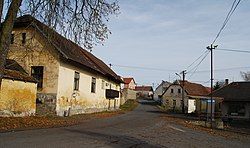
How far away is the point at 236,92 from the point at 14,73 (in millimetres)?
34108

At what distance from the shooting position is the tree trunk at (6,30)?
34.3 feet

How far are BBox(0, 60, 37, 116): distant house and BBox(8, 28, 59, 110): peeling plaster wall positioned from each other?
6.86 ft

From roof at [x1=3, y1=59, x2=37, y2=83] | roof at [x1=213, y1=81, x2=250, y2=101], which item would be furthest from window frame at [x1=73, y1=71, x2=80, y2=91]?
roof at [x1=213, y1=81, x2=250, y2=101]

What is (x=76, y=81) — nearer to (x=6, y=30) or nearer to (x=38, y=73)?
(x=38, y=73)

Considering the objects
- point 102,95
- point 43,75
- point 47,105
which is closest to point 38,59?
point 43,75

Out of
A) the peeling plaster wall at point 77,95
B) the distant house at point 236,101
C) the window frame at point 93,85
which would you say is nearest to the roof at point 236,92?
the distant house at point 236,101

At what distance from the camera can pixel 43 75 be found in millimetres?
26328

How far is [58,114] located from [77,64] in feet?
16.8

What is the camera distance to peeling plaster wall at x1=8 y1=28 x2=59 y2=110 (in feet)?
84.9

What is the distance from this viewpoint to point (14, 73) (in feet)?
74.3

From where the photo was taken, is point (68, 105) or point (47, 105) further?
point (68, 105)

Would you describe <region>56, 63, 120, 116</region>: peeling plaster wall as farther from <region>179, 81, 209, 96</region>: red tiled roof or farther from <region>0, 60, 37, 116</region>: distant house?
<region>179, 81, 209, 96</region>: red tiled roof

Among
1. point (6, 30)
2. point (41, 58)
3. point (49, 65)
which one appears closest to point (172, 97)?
point (41, 58)

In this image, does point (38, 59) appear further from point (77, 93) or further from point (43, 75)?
point (77, 93)
